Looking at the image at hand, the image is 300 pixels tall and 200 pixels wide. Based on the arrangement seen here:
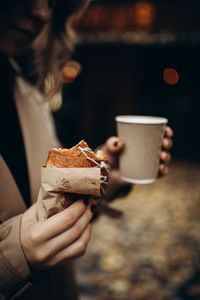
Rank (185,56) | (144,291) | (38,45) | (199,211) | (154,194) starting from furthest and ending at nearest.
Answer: (185,56) < (154,194) < (199,211) < (144,291) < (38,45)

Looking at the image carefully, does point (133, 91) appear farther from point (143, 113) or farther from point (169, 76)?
point (169, 76)

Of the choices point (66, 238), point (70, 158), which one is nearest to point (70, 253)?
point (66, 238)

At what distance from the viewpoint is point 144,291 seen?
8.52ft

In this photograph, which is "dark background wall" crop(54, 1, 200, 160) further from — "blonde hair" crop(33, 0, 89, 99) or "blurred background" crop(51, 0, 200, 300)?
"blonde hair" crop(33, 0, 89, 99)

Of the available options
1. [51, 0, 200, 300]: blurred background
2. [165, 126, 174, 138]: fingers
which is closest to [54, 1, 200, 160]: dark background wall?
[51, 0, 200, 300]: blurred background

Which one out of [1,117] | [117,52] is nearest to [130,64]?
[117,52]

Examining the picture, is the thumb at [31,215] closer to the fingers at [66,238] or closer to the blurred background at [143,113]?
the fingers at [66,238]

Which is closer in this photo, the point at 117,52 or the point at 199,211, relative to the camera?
the point at 199,211

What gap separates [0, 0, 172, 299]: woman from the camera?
763 millimetres

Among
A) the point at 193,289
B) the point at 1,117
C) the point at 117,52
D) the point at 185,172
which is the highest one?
the point at 117,52

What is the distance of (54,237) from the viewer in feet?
2.46

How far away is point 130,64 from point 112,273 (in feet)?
23.5

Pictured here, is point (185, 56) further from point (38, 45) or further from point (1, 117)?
point (1, 117)

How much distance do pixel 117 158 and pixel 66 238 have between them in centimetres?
70
